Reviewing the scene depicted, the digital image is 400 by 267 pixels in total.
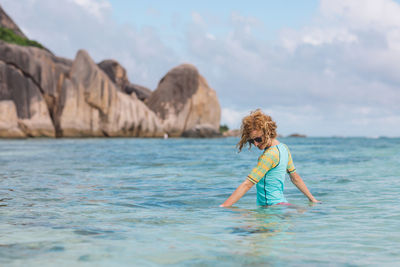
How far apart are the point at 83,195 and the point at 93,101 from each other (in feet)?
148

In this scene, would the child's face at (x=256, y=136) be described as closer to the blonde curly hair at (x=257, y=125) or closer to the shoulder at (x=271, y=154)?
the blonde curly hair at (x=257, y=125)

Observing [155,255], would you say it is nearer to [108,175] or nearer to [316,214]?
[316,214]

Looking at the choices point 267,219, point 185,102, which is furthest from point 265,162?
point 185,102

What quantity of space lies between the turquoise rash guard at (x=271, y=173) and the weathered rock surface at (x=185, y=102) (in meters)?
63.3

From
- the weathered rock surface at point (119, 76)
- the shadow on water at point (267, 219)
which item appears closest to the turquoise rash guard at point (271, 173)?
the shadow on water at point (267, 219)

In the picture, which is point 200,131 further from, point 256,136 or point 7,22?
point 256,136

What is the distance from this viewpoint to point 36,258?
12.9 feet

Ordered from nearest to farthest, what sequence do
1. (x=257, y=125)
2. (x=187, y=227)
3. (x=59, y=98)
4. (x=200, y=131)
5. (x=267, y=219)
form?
(x=257, y=125)
(x=187, y=227)
(x=267, y=219)
(x=59, y=98)
(x=200, y=131)

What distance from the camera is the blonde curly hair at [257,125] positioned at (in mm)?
5289

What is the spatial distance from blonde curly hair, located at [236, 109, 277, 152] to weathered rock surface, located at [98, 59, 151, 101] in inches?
3050

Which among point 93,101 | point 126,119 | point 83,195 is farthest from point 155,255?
point 126,119

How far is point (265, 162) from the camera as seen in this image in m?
5.57

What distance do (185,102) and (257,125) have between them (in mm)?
67748

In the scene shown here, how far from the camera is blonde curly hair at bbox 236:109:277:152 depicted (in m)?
5.29
